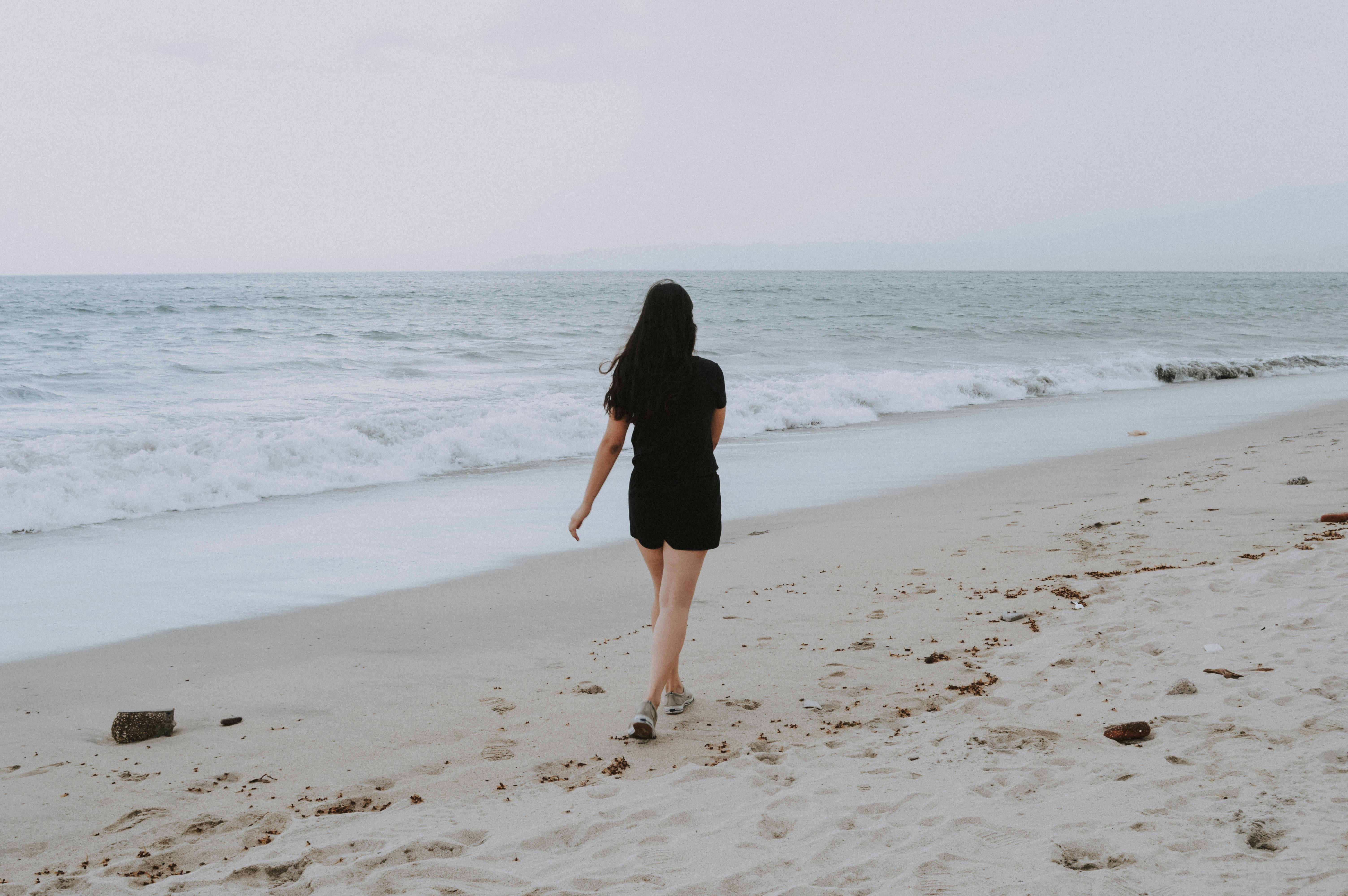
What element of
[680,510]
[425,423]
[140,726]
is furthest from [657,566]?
[425,423]

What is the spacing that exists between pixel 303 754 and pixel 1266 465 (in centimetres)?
916

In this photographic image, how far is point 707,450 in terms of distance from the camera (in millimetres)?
3812

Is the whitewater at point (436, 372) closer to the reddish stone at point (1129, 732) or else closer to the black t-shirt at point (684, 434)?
the black t-shirt at point (684, 434)

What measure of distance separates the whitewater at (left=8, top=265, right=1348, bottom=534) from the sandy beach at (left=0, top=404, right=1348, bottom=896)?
6.38 feet

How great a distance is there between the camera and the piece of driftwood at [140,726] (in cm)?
377

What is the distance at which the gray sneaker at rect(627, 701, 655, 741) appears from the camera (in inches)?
146

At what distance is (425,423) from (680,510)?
8991 mm

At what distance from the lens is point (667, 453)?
374cm

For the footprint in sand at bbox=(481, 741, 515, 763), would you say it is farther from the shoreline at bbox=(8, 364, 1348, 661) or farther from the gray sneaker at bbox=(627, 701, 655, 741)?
the shoreline at bbox=(8, 364, 1348, 661)

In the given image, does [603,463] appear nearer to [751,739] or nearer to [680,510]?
[680,510]

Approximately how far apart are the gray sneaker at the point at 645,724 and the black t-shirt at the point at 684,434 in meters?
0.98

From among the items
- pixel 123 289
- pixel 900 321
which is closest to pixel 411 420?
pixel 900 321

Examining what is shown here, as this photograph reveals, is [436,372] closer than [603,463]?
No

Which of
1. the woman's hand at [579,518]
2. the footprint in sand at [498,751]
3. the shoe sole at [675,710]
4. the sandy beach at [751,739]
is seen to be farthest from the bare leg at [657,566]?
the footprint in sand at [498,751]
